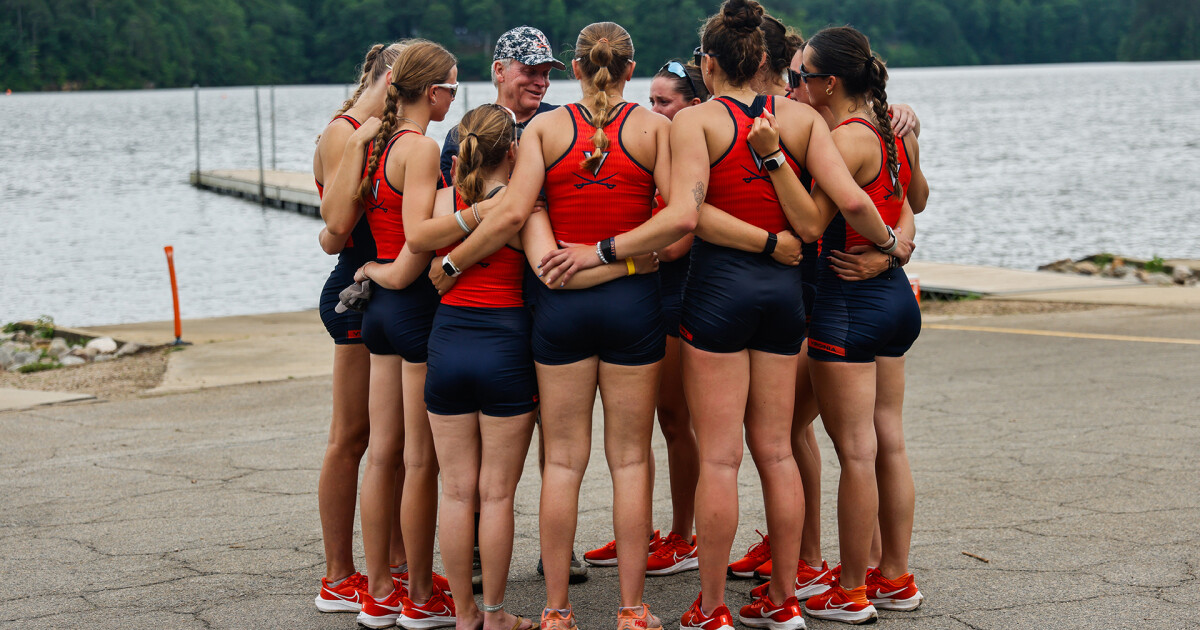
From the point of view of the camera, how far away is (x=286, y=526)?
18.8 feet

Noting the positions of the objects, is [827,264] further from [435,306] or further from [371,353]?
[371,353]

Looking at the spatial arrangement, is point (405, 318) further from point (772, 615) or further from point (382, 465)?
point (772, 615)

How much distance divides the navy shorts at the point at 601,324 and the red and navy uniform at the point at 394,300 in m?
0.49

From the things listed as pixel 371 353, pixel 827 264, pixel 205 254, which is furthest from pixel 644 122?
pixel 205 254

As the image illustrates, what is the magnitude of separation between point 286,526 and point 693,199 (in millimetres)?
3040

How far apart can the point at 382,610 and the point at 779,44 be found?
2.77 m

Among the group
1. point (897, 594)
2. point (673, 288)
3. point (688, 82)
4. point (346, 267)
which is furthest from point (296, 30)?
point (897, 594)

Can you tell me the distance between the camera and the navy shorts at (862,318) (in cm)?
424

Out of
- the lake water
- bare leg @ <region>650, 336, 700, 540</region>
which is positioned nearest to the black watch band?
bare leg @ <region>650, 336, 700, 540</region>

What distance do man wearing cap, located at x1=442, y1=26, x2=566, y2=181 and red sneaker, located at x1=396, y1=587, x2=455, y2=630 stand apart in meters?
1.99

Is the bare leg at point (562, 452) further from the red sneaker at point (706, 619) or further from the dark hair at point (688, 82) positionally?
the dark hair at point (688, 82)

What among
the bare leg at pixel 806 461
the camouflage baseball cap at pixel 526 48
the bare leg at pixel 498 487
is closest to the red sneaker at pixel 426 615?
the bare leg at pixel 498 487

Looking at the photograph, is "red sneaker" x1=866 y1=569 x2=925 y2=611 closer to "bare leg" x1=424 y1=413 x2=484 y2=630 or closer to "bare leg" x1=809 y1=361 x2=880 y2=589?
"bare leg" x1=809 y1=361 x2=880 y2=589

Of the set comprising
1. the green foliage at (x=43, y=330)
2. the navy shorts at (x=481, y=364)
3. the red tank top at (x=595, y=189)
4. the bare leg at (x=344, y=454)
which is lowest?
the green foliage at (x=43, y=330)
